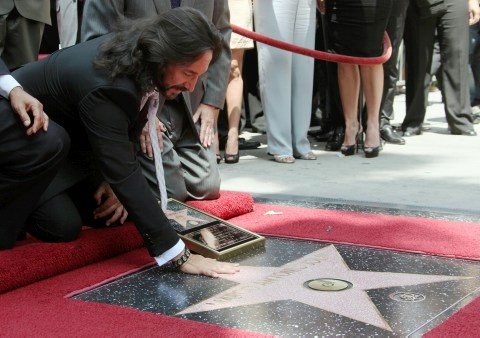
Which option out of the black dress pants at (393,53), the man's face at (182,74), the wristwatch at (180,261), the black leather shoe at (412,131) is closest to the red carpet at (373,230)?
the wristwatch at (180,261)

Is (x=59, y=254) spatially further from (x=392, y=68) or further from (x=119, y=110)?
(x=392, y=68)

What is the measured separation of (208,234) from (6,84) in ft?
3.02

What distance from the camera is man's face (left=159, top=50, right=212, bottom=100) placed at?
271 centimetres

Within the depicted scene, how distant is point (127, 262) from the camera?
3.04 m

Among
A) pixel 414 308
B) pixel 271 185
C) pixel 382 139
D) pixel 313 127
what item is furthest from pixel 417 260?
pixel 313 127

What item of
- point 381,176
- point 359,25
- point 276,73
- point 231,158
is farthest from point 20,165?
point 359,25

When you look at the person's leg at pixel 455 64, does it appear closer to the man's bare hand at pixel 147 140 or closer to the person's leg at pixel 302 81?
the person's leg at pixel 302 81

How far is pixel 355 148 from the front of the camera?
577 centimetres

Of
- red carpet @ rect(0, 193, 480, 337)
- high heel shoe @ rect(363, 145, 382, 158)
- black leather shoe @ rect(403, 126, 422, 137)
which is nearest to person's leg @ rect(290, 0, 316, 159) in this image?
high heel shoe @ rect(363, 145, 382, 158)

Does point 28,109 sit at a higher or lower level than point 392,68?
higher

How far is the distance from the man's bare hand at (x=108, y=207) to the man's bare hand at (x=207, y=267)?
461 millimetres

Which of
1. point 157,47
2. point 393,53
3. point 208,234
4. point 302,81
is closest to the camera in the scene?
point 157,47

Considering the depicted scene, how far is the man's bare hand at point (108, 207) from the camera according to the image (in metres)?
3.22

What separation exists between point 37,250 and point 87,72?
0.63m
